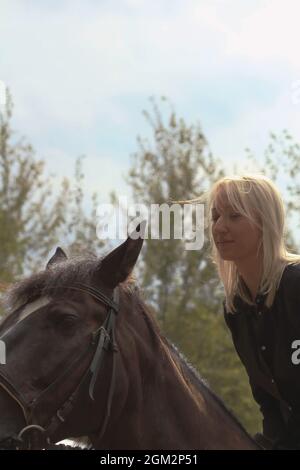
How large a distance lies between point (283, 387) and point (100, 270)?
3.63 ft

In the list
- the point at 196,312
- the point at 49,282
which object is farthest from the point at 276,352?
the point at 196,312

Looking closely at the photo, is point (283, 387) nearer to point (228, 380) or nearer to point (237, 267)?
point (237, 267)

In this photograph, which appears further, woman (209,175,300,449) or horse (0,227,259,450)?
woman (209,175,300,449)

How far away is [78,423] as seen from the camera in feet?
13.1

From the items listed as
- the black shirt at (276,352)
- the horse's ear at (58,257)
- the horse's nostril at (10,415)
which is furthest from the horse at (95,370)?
the black shirt at (276,352)

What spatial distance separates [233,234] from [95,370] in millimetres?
989

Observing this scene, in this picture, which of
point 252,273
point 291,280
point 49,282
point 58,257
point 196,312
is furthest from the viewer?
point 196,312

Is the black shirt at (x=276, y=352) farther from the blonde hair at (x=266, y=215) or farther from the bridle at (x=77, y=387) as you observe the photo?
the bridle at (x=77, y=387)

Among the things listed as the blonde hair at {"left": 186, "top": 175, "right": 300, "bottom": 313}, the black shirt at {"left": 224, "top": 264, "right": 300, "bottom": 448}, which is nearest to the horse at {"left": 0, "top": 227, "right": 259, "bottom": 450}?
the black shirt at {"left": 224, "top": 264, "right": 300, "bottom": 448}

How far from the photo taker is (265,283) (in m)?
4.45

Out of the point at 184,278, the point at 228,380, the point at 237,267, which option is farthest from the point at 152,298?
the point at 237,267

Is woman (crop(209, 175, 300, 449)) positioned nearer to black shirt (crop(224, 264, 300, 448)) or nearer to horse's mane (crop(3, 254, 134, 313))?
black shirt (crop(224, 264, 300, 448))

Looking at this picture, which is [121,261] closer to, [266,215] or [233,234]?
[233,234]

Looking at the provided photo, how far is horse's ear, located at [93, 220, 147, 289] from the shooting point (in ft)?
13.3
